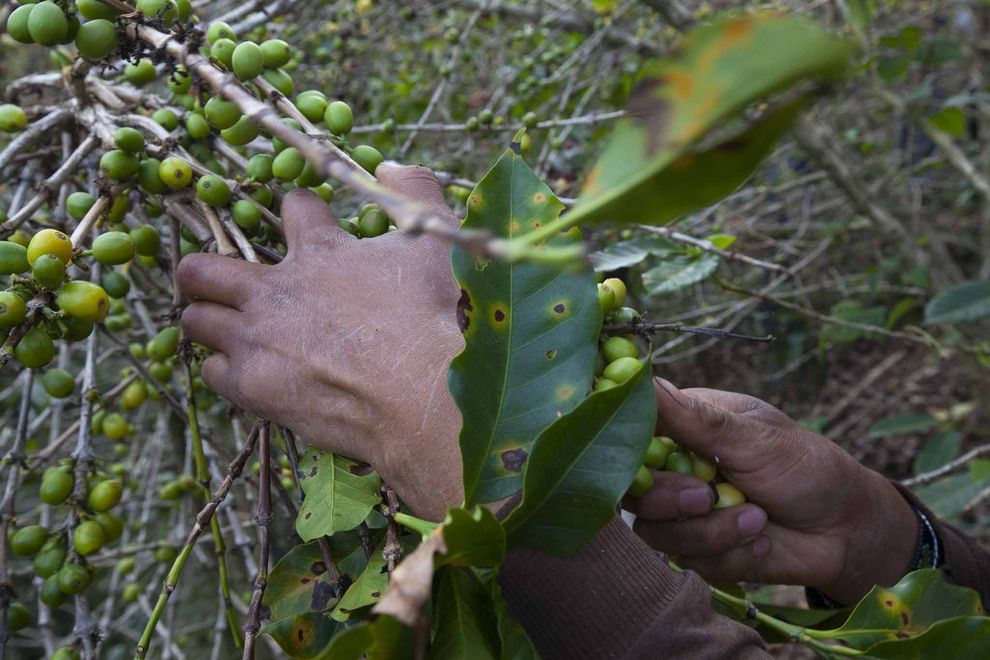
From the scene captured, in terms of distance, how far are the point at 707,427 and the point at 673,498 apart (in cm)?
13

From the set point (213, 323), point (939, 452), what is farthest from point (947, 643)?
point (939, 452)

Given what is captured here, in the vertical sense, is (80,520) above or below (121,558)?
above

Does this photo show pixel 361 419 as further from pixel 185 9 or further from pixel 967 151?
pixel 967 151

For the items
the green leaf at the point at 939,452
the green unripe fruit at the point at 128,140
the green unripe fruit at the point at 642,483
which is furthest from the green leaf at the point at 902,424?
the green unripe fruit at the point at 128,140

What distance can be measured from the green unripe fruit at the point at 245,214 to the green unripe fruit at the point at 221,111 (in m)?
0.13

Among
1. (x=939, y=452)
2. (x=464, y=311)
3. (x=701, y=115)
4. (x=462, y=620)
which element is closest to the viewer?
(x=701, y=115)

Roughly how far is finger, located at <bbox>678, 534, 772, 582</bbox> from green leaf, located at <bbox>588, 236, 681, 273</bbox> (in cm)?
65

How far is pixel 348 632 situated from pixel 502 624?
23 centimetres

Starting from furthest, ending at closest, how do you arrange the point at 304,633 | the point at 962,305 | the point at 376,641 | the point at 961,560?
the point at 962,305 < the point at 961,560 < the point at 304,633 < the point at 376,641

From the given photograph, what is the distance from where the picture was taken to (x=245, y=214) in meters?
1.25

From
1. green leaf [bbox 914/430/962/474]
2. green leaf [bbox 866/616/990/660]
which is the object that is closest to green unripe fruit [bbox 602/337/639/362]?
green leaf [bbox 866/616/990/660]

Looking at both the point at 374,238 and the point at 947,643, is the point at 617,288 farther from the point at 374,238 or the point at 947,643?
the point at 947,643

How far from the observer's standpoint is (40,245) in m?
1.11

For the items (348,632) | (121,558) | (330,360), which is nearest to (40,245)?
(330,360)
